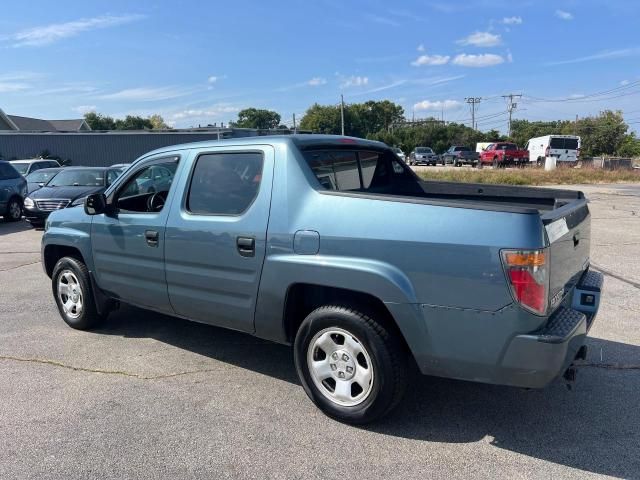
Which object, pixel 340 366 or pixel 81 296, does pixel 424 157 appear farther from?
pixel 340 366

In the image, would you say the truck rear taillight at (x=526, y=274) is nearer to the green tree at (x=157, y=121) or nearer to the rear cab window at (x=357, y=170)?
the rear cab window at (x=357, y=170)

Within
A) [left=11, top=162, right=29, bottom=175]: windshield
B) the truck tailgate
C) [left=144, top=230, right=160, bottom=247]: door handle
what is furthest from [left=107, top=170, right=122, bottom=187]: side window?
the truck tailgate

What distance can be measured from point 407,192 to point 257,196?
177 centimetres

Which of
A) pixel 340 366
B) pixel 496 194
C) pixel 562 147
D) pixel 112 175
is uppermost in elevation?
pixel 562 147

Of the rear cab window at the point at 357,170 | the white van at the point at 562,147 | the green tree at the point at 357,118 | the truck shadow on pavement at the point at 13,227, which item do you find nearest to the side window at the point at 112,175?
the truck shadow on pavement at the point at 13,227

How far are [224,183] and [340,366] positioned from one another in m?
1.65

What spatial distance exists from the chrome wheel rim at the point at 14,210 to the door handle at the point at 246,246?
13.8 m

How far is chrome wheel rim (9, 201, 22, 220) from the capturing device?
48.9 feet

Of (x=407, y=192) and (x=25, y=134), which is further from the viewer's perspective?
(x=25, y=134)

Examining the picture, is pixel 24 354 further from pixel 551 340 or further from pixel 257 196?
pixel 551 340

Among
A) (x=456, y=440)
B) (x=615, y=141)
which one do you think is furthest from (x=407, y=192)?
(x=615, y=141)

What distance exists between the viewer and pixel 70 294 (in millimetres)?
5387

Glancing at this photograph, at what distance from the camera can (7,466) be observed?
3.06 metres

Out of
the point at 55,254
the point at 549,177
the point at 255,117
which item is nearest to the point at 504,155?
the point at 549,177
